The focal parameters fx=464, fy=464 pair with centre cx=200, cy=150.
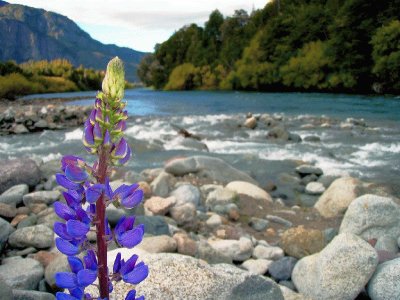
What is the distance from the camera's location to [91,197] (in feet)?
3.80

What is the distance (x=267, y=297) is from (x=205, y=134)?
50.6 ft

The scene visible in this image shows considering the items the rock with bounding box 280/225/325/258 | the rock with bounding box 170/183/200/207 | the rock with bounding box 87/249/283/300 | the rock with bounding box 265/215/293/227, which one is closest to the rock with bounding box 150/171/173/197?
the rock with bounding box 170/183/200/207

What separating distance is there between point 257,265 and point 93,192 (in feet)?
15.2

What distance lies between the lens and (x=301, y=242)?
5.97m

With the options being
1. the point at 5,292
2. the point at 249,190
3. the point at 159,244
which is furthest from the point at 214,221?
the point at 5,292

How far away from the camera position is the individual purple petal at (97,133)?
1.15m

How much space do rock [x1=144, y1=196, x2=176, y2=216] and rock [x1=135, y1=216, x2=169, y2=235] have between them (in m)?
0.97

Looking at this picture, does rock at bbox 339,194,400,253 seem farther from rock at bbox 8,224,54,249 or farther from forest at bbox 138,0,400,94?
forest at bbox 138,0,400,94

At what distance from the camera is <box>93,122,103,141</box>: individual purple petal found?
1.15 meters

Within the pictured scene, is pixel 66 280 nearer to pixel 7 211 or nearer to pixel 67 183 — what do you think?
pixel 67 183

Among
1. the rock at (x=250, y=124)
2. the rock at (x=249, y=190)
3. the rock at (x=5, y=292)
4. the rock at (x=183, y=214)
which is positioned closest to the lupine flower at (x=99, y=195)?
the rock at (x=5, y=292)

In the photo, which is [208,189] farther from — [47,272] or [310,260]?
[47,272]

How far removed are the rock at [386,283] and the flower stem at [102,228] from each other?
363cm

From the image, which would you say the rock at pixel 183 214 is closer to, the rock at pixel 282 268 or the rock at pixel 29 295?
the rock at pixel 282 268
